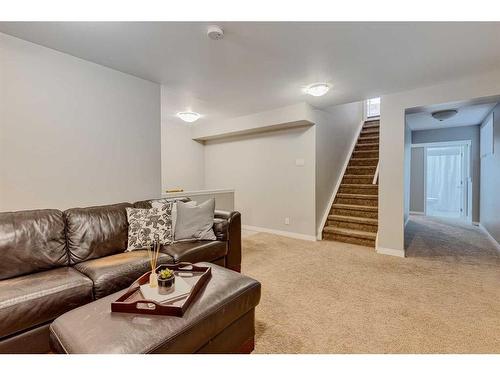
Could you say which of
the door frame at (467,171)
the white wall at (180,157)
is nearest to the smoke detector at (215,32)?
the white wall at (180,157)

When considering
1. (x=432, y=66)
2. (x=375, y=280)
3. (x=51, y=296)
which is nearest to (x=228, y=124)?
(x=432, y=66)

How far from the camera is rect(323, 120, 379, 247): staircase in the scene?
13.4 ft

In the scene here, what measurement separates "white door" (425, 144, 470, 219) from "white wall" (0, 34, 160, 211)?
7.08 m

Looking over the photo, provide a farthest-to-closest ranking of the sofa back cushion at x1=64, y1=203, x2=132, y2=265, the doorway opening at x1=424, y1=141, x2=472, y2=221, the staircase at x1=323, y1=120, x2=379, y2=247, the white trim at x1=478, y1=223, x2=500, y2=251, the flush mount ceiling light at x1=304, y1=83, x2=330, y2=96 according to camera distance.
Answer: the doorway opening at x1=424, y1=141, x2=472, y2=221, the staircase at x1=323, y1=120, x2=379, y2=247, the white trim at x1=478, y1=223, x2=500, y2=251, the flush mount ceiling light at x1=304, y1=83, x2=330, y2=96, the sofa back cushion at x1=64, y1=203, x2=132, y2=265

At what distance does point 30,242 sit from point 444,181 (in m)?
8.99

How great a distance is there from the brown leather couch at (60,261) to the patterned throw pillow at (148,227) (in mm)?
76

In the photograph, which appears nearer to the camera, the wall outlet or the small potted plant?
the small potted plant

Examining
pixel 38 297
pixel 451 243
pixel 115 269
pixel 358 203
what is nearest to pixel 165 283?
pixel 115 269

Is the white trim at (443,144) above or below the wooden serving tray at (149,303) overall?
above

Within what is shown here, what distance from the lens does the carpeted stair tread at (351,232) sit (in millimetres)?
3875

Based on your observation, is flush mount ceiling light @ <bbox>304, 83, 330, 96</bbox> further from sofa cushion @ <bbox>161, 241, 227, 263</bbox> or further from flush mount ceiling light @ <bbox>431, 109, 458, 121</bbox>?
sofa cushion @ <bbox>161, 241, 227, 263</bbox>

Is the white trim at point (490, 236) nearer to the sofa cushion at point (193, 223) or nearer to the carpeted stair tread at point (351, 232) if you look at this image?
the carpeted stair tread at point (351, 232)

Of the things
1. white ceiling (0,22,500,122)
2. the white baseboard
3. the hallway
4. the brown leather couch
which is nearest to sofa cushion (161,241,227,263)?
the brown leather couch
